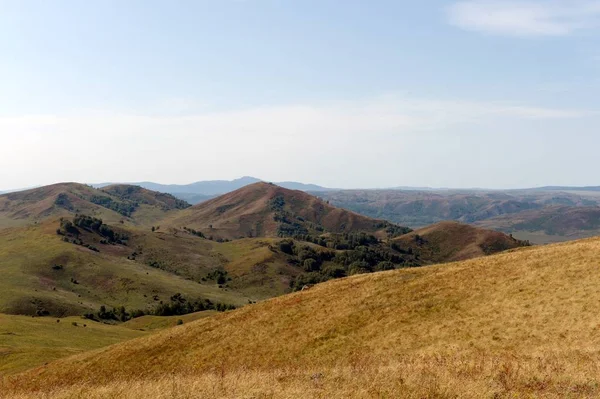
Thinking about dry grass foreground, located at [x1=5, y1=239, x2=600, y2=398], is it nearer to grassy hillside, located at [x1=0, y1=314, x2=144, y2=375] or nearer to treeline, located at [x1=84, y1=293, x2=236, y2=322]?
grassy hillside, located at [x1=0, y1=314, x2=144, y2=375]

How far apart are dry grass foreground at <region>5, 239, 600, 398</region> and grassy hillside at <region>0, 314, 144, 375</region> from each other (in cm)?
862

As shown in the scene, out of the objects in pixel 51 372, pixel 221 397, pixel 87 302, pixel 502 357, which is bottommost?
pixel 87 302

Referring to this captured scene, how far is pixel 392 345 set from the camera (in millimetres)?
31625

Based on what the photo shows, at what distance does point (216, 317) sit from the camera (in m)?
49.2

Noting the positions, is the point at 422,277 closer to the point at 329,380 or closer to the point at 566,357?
the point at 566,357

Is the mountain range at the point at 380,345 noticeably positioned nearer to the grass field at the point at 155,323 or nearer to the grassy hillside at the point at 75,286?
the grass field at the point at 155,323

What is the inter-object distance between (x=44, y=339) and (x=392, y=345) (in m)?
54.7

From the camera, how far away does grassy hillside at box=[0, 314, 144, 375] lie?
164ft

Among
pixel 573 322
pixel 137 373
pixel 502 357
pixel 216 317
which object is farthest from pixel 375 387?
pixel 216 317

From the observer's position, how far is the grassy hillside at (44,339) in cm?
5000

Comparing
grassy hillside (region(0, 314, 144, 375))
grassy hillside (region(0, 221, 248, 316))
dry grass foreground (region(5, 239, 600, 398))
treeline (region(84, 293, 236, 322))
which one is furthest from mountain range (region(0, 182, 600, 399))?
grassy hillside (region(0, 221, 248, 316))

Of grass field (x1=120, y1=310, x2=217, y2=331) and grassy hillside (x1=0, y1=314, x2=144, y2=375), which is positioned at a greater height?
grassy hillside (x1=0, y1=314, x2=144, y2=375)

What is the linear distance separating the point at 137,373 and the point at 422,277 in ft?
91.6

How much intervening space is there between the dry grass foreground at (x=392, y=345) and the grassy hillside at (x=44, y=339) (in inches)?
339
